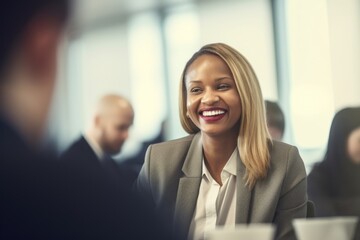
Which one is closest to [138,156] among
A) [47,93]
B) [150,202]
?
[150,202]

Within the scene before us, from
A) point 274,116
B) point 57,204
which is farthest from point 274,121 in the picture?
point 57,204

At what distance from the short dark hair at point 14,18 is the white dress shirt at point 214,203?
459 millimetres

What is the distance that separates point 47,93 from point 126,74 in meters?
0.16

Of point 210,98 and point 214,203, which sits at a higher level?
point 210,98

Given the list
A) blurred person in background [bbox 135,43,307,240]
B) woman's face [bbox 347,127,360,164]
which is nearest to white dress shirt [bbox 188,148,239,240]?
blurred person in background [bbox 135,43,307,240]

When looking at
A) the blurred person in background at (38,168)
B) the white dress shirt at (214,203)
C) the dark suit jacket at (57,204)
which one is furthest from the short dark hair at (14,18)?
the white dress shirt at (214,203)

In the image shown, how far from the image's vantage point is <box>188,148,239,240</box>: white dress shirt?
4.33ft

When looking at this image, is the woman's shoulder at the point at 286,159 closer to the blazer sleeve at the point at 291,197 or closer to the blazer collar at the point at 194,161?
the blazer sleeve at the point at 291,197

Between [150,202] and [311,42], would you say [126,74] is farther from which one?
[311,42]

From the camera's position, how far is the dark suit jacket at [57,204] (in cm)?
120

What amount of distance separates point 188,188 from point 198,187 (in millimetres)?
21

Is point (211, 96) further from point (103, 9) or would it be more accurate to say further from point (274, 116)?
point (103, 9)

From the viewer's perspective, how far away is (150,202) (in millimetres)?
1304

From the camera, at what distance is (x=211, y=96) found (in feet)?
4.27
